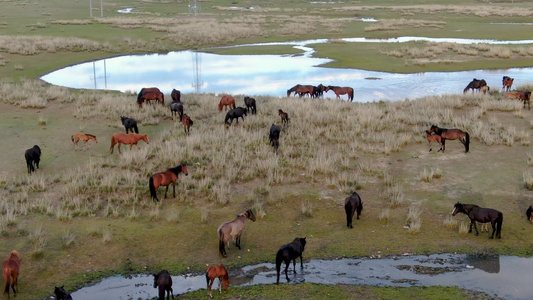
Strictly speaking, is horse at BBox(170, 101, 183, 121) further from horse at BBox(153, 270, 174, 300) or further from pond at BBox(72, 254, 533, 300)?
horse at BBox(153, 270, 174, 300)

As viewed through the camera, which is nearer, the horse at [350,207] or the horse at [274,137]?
the horse at [350,207]

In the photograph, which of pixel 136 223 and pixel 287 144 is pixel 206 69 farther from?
pixel 136 223

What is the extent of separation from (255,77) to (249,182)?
2143 cm

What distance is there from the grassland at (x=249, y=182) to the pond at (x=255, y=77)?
4215 mm

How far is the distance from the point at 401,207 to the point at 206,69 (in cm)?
2877

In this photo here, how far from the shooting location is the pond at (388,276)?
10789 mm

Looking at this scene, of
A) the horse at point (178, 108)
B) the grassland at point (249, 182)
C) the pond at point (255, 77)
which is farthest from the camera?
the pond at point (255, 77)

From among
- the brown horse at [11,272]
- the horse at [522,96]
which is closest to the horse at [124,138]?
the brown horse at [11,272]

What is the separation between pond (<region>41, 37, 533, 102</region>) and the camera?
3312 centimetres

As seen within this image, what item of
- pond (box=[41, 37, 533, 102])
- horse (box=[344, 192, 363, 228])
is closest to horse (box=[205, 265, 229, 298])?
horse (box=[344, 192, 363, 228])

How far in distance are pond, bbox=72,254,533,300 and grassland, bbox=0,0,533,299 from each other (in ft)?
1.25

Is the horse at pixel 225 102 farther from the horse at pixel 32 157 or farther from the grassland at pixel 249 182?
the horse at pixel 32 157

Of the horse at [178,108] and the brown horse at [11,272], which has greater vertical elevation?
the horse at [178,108]

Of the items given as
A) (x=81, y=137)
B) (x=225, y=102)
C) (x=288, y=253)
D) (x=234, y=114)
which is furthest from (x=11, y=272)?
(x=225, y=102)
